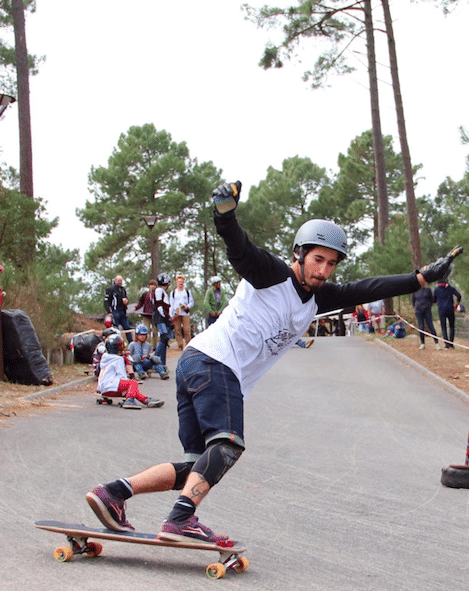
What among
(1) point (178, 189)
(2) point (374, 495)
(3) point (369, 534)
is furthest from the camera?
(1) point (178, 189)

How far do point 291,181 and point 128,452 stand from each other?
188ft

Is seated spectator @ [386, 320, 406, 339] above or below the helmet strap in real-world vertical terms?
below

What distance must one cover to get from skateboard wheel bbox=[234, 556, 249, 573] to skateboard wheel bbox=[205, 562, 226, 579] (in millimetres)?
131

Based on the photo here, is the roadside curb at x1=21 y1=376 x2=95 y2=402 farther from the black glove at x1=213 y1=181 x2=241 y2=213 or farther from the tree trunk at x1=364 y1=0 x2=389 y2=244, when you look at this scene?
the tree trunk at x1=364 y1=0 x2=389 y2=244

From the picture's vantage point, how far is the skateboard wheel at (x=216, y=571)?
383 cm

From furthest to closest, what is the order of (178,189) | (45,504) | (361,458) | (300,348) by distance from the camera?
1. (178,189)
2. (300,348)
3. (361,458)
4. (45,504)

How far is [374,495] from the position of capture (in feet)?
20.1

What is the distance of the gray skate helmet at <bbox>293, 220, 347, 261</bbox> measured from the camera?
13.7ft

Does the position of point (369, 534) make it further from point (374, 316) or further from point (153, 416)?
point (374, 316)

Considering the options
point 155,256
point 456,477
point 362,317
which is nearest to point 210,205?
point 155,256

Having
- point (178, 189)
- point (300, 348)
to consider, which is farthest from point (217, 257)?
point (300, 348)

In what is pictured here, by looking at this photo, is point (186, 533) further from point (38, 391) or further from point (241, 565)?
point (38, 391)

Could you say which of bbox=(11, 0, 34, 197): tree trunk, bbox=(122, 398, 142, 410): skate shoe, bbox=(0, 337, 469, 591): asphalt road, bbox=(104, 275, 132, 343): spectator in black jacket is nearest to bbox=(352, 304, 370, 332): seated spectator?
bbox=(104, 275, 132, 343): spectator in black jacket

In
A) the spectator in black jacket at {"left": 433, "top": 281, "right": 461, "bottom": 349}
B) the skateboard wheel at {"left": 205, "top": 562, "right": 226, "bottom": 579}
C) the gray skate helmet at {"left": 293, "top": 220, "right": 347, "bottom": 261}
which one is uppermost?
the gray skate helmet at {"left": 293, "top": 220, "right": 347, "bottom": 261}
